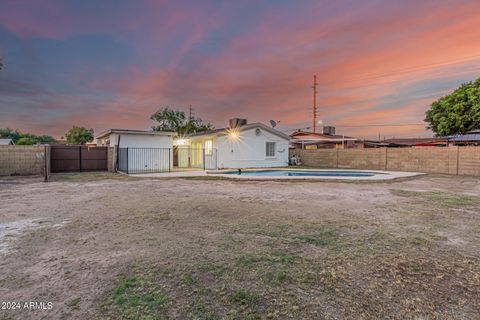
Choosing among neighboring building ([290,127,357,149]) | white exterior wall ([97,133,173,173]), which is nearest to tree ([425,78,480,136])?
neighboring building ([290,127,357,149])

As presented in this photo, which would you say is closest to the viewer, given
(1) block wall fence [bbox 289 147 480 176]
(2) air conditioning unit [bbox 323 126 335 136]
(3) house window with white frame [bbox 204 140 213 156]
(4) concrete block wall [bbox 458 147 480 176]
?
(4) concrete block wall [bbox 458 147 480 176]

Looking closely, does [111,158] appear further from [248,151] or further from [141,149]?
[248,151]

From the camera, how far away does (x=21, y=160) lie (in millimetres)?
12492

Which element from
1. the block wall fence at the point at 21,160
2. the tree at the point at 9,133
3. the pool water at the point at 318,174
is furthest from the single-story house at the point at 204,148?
the tree at the point at 9,133

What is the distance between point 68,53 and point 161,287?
17.0 meters

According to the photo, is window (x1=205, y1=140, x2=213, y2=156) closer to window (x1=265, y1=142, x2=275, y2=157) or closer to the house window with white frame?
the house window with white frame

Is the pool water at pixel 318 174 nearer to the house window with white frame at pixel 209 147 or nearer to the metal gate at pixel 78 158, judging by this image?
the house window with white frame at pixel 209 147

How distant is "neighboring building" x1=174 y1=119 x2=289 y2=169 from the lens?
55.7 feet

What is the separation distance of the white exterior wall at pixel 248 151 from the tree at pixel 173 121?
58.6ft

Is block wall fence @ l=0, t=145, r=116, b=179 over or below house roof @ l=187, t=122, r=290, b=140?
below

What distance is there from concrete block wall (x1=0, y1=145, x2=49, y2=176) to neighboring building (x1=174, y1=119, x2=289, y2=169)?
8.60m

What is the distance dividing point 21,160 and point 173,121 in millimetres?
21607

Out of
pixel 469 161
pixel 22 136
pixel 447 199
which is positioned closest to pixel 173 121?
pixel 469 161

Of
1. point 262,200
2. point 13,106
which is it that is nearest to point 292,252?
point 262,200
